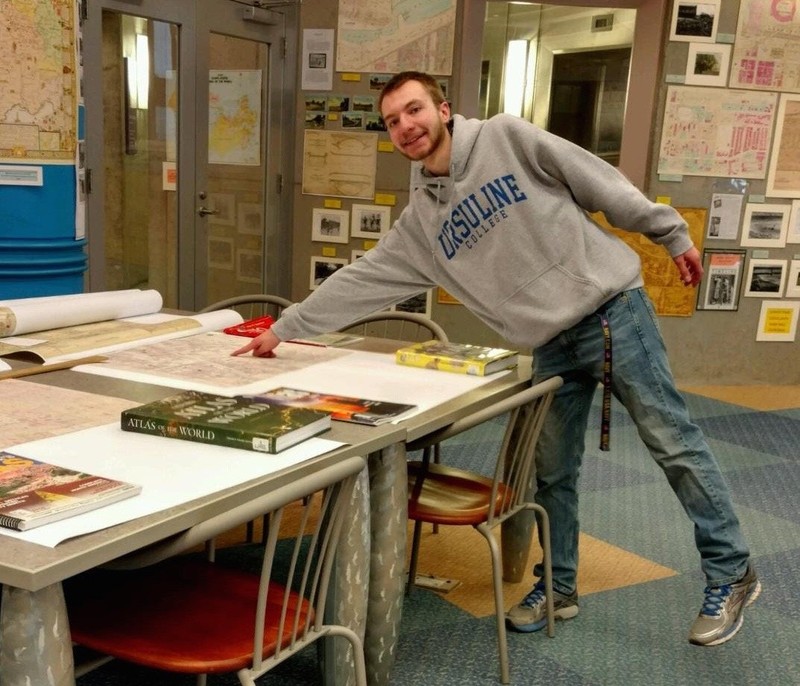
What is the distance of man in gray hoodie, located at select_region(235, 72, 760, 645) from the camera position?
6.77 ft

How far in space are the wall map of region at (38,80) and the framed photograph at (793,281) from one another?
13.1ft

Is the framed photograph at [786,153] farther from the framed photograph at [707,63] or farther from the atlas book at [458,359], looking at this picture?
the atlas book at [458,359]

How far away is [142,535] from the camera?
3.70ft

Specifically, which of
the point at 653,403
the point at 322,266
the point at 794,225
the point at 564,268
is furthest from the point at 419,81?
the point at 794,225

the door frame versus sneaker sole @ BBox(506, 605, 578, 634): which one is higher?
the door frame

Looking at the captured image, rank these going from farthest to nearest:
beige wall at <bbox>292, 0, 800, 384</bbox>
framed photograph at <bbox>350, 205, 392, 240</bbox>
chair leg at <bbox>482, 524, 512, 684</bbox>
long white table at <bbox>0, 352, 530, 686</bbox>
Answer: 1. framed photograph at <bbox>350, 205, 392, 240</bbox>
2. beige wall at <bbox>292, 0, 800, 384</bbox>
3. chair leg at <bbox>482, 524, 512, 684</bbox>
4. long white table at <bbox>0, 352, 530, 686</bbox>

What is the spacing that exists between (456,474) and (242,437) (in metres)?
0.99

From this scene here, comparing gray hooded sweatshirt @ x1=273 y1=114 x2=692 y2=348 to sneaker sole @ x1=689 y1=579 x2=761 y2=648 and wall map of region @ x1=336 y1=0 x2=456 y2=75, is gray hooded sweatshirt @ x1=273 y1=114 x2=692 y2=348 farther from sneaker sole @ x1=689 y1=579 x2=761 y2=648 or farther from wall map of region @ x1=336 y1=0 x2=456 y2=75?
wall map of region @ x1=336 y1=0 x2=456 y2=75

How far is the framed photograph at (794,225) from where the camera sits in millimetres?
5035

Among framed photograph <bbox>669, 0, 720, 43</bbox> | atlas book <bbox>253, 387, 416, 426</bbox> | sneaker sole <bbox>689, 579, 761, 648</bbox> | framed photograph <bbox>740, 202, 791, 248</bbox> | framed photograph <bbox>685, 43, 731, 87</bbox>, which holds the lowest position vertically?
sneaker sole <bbox>689, 579, 761, 648</bbox>

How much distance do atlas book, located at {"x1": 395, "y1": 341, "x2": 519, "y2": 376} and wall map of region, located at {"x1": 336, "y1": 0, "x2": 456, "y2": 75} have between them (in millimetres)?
2849

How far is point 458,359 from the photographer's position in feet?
7.33

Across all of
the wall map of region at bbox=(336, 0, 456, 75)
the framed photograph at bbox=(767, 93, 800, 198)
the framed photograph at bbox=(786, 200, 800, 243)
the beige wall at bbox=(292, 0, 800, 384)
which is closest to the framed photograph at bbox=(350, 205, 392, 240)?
the beige wall at bbox=(292, 0, 800, 384)

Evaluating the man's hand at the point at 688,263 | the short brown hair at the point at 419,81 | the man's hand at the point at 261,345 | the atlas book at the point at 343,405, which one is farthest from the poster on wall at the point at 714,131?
the atlas book at the point at 343,405
